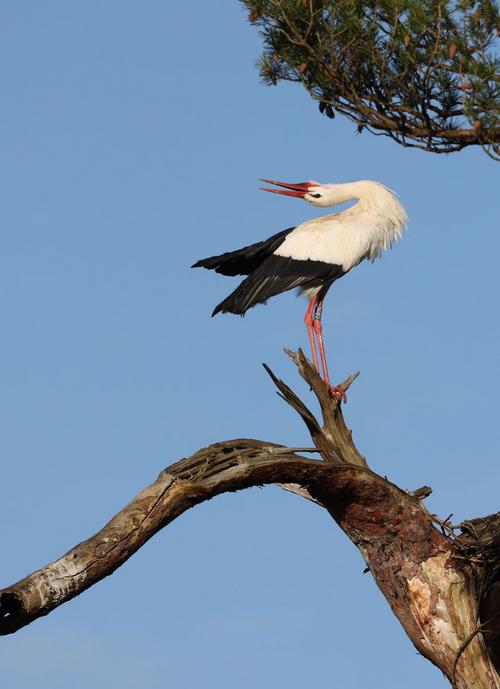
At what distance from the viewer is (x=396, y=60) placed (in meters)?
8.38

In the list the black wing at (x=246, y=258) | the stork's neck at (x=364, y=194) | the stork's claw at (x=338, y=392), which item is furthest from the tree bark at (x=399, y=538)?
the stork's neck at (x=364, y=194)

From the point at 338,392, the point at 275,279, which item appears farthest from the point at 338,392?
the point at 275,279

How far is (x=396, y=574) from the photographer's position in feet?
23.6

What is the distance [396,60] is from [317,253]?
1.64m

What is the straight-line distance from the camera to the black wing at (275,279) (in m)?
8.80

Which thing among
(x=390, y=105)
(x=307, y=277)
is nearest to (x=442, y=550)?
(x=307, y=277)

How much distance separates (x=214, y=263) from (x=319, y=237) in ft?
2.95

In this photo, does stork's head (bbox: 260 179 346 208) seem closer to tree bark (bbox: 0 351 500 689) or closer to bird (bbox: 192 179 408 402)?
bird (bbox: 192 179 408 402)

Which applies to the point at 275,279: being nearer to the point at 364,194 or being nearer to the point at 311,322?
the point at 311,322

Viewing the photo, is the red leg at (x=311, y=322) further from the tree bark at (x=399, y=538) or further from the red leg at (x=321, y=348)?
the tree bark at (x=399, y=538)

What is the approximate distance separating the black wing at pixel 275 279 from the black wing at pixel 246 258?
0.13 metres

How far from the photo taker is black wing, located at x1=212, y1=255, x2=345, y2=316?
28.9ft

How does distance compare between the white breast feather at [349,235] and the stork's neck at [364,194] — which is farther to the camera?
the stork's neck at [364,194]

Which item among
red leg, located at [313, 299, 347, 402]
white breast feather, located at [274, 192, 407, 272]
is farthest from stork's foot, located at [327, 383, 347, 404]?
white breast feather, located at [274, 192, 407, 272]
